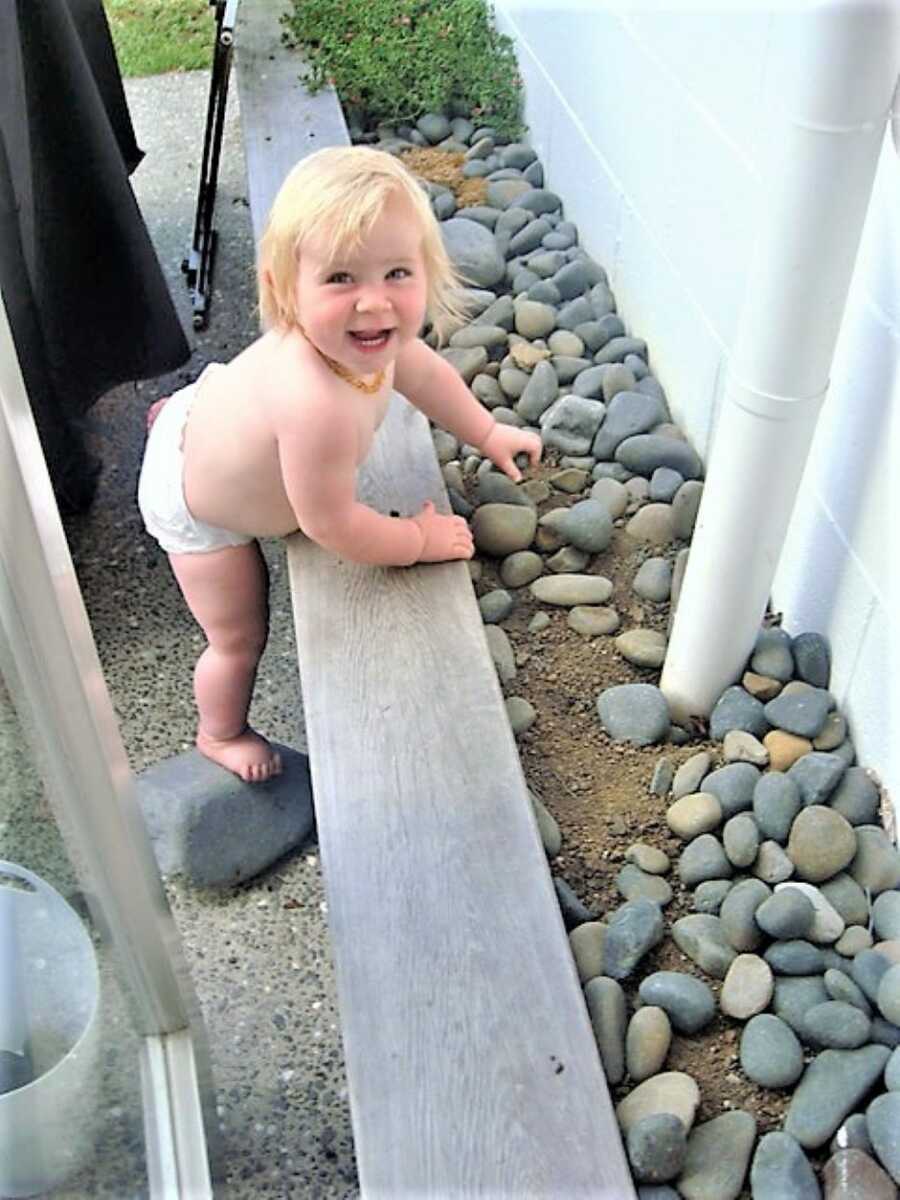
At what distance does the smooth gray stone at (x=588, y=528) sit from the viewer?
1716 millimetres

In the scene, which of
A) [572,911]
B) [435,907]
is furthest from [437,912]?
[572,911]

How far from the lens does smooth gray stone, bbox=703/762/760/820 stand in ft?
4.55

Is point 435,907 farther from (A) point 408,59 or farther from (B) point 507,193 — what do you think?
(A) point 408,59

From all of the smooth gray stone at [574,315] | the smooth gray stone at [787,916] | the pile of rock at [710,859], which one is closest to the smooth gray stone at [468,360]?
the pile of rock at [710,859]

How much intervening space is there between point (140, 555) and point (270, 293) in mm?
849

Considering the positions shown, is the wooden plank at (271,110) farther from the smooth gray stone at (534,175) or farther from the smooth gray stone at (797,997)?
the smooth gray stone at (797,997)

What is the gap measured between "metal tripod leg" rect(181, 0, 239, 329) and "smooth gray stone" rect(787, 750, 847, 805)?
168 cm

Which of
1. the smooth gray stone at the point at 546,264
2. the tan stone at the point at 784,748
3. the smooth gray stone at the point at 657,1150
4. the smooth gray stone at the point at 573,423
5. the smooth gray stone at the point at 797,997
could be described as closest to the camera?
the smooth gray stone at the point at 657,1150

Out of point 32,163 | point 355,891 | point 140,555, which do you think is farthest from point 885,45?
point 140,555

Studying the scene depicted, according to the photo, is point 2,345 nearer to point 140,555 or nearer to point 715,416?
point 715,416

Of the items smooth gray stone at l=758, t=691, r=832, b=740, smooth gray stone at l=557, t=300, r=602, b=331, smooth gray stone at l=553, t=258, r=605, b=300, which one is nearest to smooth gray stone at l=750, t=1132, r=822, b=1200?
smooth gray stone at l=758, t=691, r=832, b=740

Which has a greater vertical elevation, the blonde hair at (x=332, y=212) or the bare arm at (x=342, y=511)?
the blonde hair at (x=332, y=212)

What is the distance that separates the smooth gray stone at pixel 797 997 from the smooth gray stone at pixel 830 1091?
0.14ft

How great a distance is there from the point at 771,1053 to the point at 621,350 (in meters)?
1.18
